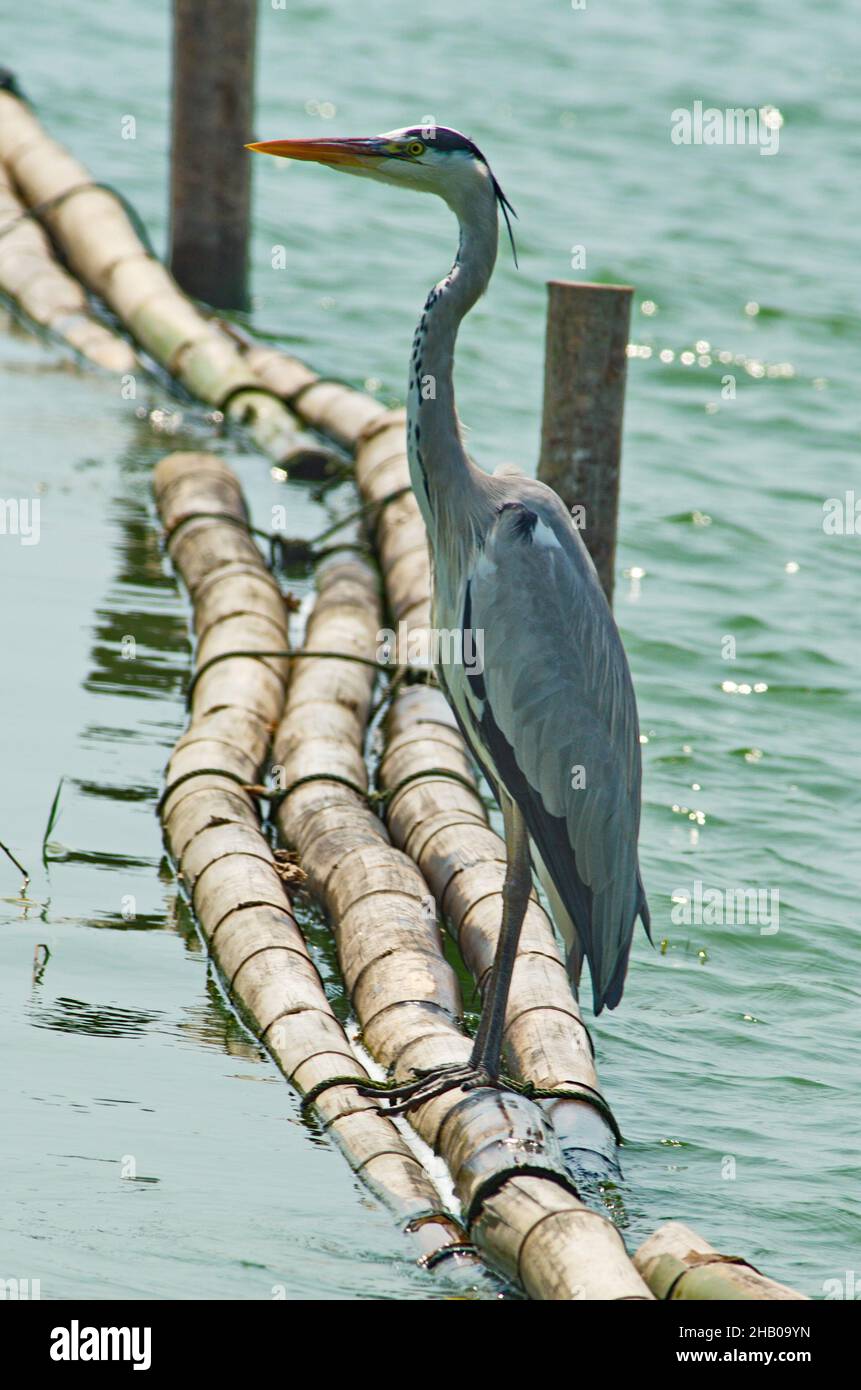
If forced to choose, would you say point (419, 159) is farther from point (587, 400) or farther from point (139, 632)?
point (139, 632)

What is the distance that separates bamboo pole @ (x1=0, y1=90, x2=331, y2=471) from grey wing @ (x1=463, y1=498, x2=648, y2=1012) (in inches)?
224

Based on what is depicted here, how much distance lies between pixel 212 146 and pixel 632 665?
5258 mm

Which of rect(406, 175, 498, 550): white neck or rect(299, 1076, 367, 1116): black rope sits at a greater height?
rect(406, 175, 498, 550): white neck

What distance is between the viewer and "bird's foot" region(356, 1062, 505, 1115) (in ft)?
16.3

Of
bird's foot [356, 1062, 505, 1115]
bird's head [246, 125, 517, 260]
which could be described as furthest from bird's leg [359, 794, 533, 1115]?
bird's head [246, 125, 517, 260]

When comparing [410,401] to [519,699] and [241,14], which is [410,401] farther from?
[241,14]

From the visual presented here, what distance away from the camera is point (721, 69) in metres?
26.3

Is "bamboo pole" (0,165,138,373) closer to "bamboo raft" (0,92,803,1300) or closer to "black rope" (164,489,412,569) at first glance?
"bamboo raft" (0,92,803,1300)

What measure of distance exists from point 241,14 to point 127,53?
12443mm

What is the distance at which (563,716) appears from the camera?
17.5ft

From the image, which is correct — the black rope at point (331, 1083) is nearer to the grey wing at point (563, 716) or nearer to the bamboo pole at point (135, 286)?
the grey wing at point (563, 716)

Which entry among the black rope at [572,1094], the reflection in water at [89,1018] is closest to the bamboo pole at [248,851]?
the reflection in water at [89,1018]

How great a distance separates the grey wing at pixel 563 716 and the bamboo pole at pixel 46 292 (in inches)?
291

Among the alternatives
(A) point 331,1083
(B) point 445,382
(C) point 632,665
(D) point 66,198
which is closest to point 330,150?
(B) point 445,382
